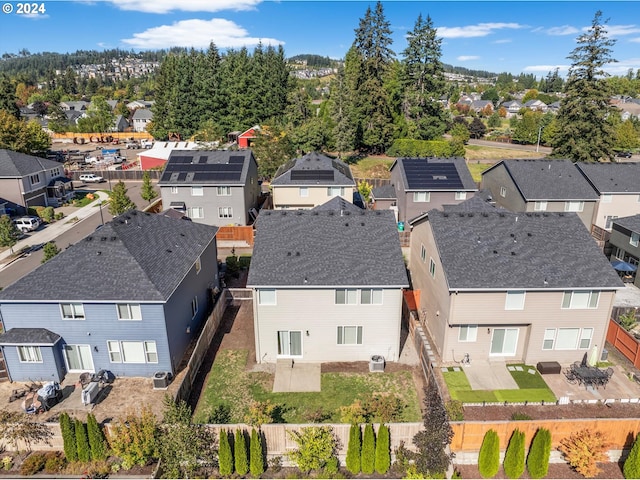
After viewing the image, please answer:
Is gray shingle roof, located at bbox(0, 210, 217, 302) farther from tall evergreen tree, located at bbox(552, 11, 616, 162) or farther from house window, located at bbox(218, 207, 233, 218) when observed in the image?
tall evergreen tree, located at bbox(552, 11, 616, 162)

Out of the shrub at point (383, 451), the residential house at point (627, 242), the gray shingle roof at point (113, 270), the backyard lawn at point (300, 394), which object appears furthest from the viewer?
the residential house at point (627, 242)

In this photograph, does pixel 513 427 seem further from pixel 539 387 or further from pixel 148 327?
pixel 148 327

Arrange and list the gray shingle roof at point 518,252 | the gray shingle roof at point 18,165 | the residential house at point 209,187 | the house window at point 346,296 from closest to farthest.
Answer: the gray shingle roof at point 518,252
the house window at point 346,296
the residential house at point 209,187
the gray shingle roof at point 18,165

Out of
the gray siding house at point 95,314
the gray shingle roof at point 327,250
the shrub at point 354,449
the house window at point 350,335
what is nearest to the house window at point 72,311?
the gray siding house at point 95,314

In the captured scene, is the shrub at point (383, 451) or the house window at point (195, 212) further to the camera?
the house window at point (195, 212)

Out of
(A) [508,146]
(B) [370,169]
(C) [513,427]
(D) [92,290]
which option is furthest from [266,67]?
(C) [513,427]

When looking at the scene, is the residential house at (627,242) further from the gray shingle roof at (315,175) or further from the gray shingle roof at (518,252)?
the gray shingle roof at (315,175)

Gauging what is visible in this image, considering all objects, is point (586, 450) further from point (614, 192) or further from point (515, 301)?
point (614, 192)

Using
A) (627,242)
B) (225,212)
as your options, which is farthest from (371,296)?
(225,212)
